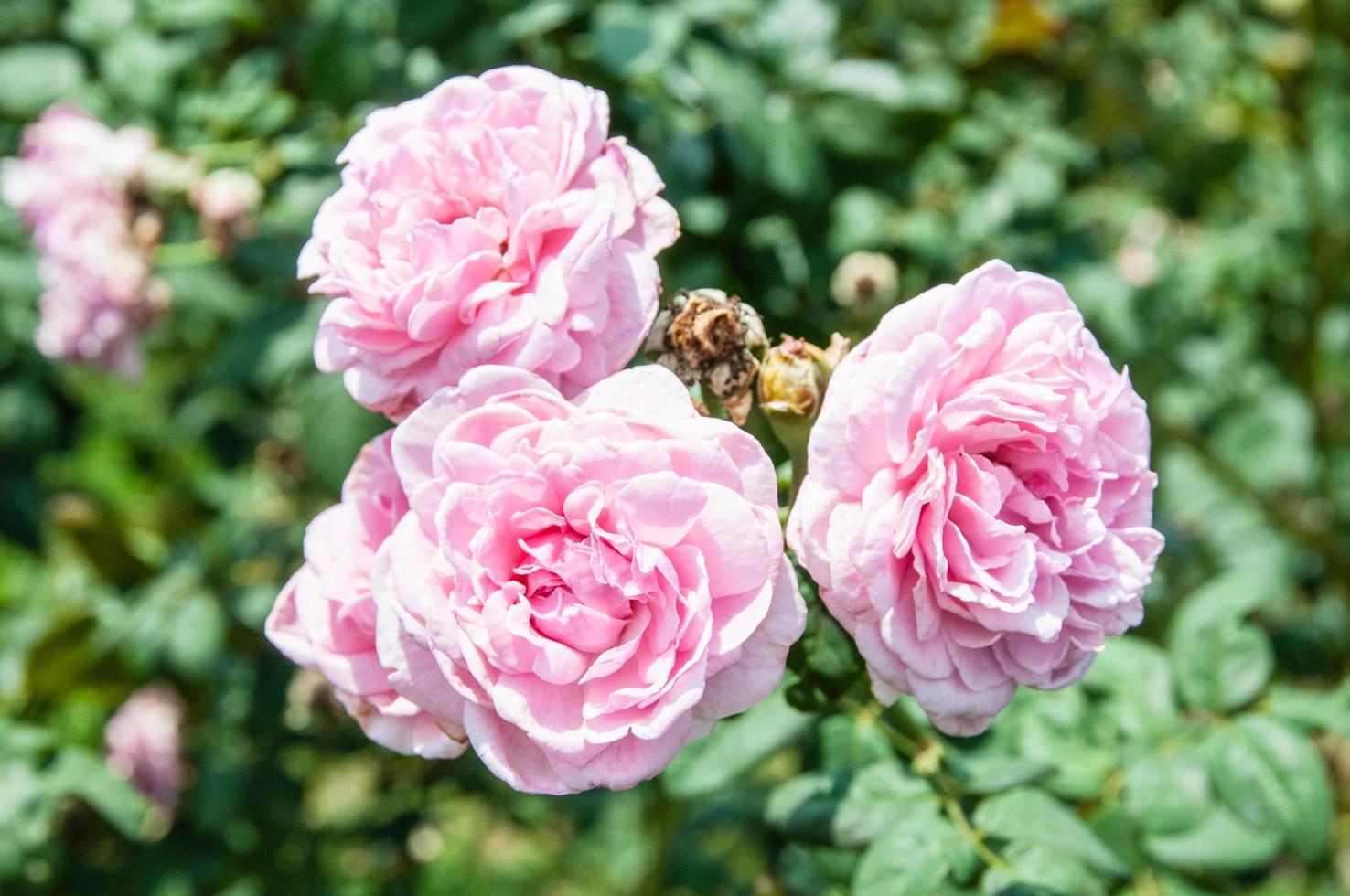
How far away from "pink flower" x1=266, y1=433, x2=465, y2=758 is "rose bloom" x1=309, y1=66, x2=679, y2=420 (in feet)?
0.27

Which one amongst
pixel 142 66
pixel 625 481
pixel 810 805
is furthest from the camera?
pixel 142 66

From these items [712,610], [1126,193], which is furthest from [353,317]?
[1126,193]

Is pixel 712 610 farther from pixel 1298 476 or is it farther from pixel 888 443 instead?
pixel 1298 476

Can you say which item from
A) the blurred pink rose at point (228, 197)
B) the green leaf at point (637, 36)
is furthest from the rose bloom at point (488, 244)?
the blurred pink rose at point (228, 197)

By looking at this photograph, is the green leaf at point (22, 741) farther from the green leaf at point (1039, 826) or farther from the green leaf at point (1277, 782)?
the green leaf at point (1277, 782)

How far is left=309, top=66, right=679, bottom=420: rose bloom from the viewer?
1.08 meters

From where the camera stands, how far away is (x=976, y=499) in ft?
3.42

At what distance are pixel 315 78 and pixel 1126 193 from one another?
6.37ft

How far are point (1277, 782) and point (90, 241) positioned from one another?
185 centimetres

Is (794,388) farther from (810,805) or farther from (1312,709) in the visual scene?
(1312,709)

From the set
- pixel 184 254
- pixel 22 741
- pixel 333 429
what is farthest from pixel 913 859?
pixel 184 254

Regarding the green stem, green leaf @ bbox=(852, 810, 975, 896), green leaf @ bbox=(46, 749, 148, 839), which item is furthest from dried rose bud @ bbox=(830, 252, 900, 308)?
green leaf @ bbox=(46, 749, 148, 839)

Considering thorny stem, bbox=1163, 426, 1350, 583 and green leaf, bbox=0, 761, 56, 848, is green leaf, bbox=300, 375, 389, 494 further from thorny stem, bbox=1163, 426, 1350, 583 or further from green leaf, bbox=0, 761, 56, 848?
thorny stem, bbox=1163, 426, 1350, 583

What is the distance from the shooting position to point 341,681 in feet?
3.70
